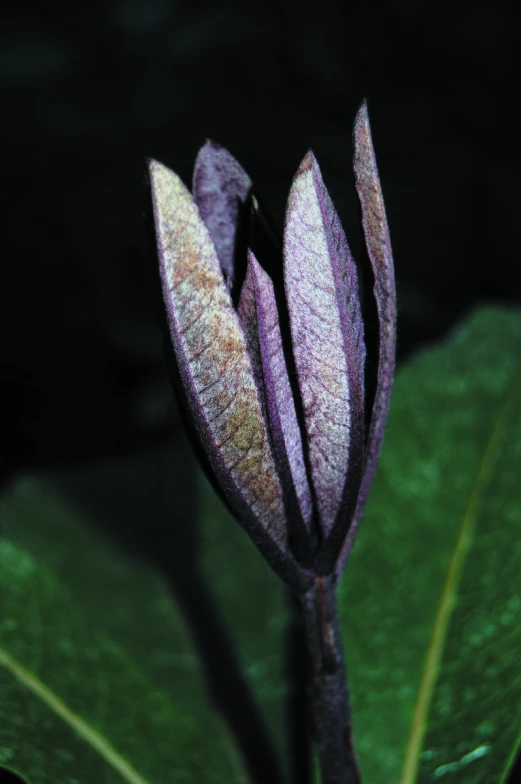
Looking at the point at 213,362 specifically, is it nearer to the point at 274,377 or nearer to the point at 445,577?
the point at 274,377

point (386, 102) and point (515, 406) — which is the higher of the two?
point (386, 102)

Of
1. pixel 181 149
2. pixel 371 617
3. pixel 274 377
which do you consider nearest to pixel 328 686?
pixel 274 377

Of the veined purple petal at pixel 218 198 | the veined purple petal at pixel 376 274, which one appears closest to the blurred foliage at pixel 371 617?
the veined purple petal at pixel 376 274

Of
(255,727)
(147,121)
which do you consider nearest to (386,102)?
(147,121)

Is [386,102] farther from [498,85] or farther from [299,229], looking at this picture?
[299,229]

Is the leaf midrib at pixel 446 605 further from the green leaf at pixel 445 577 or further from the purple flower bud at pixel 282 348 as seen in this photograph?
the purple flower bud at pixel 282 348
